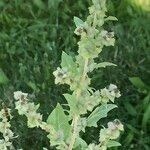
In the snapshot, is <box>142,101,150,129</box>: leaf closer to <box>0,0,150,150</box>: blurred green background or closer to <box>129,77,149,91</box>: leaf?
<box>0,0,150,150</box>: blurred green background

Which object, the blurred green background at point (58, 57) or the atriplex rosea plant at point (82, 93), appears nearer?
the atriplex rosea plant at point (82, 93)

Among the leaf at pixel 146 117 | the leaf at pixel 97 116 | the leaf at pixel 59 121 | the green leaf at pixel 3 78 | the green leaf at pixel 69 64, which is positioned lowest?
the leaf at pixel 146 117

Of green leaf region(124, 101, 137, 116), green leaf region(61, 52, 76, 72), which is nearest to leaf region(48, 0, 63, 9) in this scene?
green leaf region(124, 101, 137, 116)

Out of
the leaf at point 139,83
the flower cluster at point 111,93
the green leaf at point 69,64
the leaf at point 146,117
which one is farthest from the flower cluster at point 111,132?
the leaf at point 139,83

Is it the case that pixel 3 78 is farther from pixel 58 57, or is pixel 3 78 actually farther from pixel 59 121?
pixel 59 121

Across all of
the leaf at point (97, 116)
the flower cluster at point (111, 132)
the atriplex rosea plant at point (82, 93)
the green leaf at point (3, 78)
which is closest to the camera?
the atriplex rosea plant at point (82, 93)

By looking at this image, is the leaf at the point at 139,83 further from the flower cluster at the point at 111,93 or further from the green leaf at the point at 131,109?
the flower cluster at the point at 111,93
